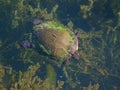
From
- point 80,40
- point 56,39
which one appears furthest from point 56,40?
point 80,40

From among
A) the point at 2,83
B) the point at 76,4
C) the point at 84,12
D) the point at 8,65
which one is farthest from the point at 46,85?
the point at 76,4

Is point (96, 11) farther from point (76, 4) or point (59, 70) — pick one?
point (59, 70)

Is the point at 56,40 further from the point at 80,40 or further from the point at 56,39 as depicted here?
the point at 80,40

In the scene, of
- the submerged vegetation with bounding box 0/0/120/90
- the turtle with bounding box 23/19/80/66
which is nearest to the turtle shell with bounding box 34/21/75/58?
the turtle with bounding box 23/19/80/66

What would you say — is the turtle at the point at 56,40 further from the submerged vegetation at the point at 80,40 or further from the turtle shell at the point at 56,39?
the submerged vegetation at the point at 80,40

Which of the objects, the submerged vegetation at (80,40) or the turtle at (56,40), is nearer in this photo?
the turtle at (56,40)

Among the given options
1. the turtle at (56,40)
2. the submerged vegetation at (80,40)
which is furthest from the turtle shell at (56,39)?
the submerged vegetation at (80,40)
